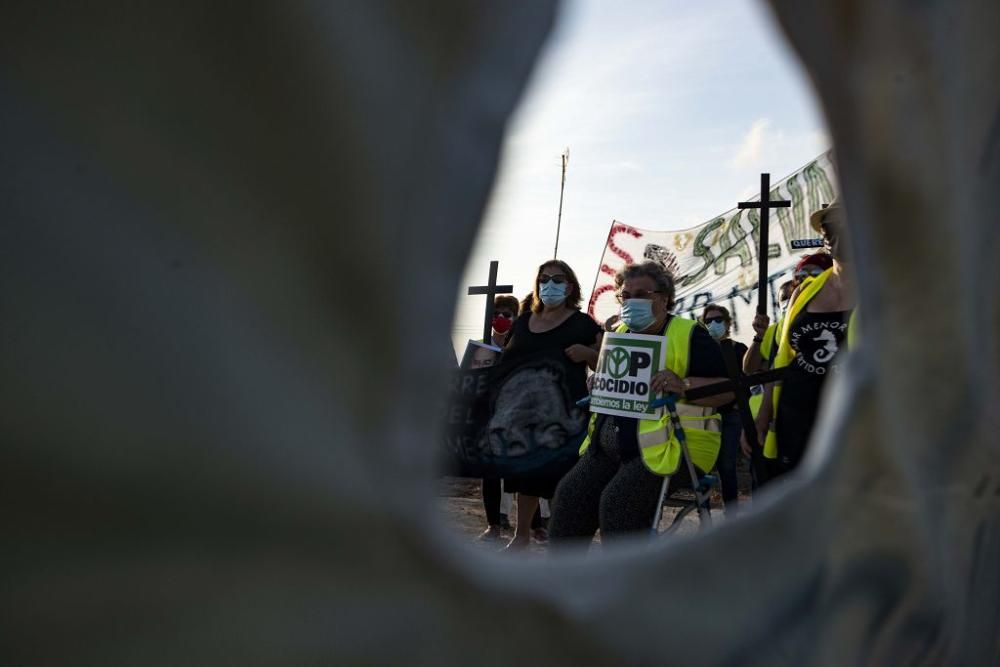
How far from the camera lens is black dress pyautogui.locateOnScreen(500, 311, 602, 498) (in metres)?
3.71

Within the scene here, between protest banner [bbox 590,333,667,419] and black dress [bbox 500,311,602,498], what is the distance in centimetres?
26

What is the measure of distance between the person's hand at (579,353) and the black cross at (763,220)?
472 cm

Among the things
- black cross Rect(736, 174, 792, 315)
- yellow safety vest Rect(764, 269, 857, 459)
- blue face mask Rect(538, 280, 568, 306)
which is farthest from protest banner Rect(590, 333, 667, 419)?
black cross Rect(736, 174, 792, 315)

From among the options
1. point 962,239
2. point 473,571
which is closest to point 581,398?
point 962,239

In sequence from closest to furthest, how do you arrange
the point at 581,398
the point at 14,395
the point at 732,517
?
the point at 14,395, the point at 732,517, the point at 581,398

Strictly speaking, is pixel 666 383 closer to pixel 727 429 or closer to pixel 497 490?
pixel 497 490

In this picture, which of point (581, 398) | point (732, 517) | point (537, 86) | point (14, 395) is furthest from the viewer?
point (581, 398)

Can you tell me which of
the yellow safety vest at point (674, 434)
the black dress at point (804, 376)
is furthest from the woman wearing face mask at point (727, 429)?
the black dress at point (804, 376)

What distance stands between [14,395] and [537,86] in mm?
238

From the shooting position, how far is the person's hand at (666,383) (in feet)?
10.8

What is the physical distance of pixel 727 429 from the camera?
538cm

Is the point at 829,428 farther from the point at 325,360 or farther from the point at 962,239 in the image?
the point at 325,360

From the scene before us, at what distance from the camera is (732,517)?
598 millimetres

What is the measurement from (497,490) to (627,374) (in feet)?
6.06
